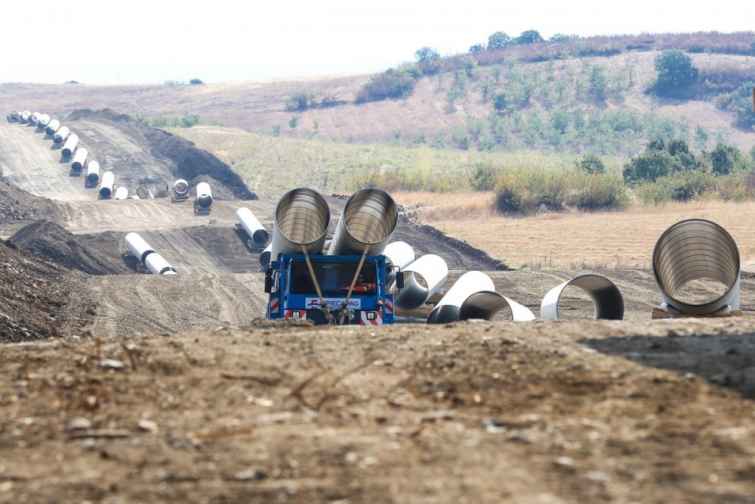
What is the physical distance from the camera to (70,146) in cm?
7800

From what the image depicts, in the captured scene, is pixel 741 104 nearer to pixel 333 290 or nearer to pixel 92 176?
pixel 92 176

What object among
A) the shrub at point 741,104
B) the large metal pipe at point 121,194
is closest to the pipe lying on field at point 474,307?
the large metal pipe at point 121,194

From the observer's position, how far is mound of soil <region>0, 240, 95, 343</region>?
2252cm

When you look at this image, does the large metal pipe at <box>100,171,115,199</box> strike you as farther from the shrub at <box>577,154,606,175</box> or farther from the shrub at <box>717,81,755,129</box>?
the shrub at <box>717,81,755,129</box>

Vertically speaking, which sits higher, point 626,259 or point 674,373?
point 674,373

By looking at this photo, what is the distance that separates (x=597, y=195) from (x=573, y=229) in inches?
321

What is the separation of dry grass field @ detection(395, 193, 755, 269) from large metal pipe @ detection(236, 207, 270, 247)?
25.8 ft

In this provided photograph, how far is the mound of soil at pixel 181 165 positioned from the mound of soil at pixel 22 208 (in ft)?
35.8

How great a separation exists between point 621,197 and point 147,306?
34614 mm

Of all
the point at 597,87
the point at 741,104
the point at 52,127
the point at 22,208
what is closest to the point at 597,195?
the point at 22,208

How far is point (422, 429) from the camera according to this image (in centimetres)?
906

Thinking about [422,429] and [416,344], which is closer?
[422,429]

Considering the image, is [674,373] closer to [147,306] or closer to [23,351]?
[23,351]

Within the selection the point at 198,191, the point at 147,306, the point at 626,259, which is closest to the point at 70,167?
the point at 198,191
